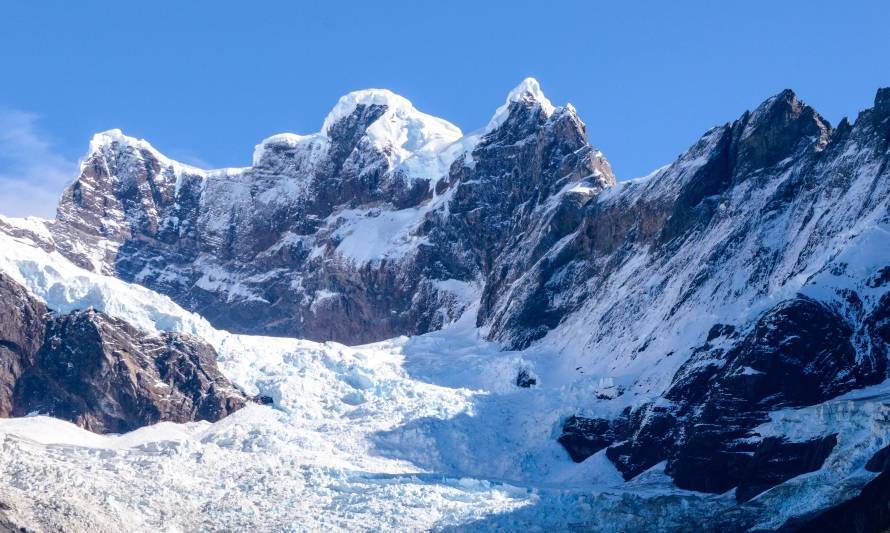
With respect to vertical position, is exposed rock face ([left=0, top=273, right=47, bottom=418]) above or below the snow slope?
above

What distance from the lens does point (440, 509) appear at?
502 ft

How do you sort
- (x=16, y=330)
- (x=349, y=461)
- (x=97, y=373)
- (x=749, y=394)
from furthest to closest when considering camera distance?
(x=16, y=330)
(x=97, y=373)
(x=349, y=461)
(x=749, y=394)

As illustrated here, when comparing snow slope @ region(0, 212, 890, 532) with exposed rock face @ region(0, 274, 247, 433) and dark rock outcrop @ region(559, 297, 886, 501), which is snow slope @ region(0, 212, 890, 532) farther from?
exposed rock face @ region(0, 274, 247, 433)

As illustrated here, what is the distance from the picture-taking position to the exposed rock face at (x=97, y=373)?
18100 centimetres

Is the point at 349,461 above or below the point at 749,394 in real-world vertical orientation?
below

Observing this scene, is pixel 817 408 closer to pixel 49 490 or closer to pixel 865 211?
pixel 865 211

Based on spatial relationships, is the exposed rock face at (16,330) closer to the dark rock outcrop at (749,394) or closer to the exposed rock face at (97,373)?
the exposed rock face at (97,373)

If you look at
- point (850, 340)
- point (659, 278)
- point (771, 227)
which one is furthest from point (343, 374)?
point (850, 340)

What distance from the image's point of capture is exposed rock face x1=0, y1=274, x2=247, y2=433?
181m

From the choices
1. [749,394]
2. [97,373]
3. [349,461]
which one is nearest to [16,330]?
[97,373]

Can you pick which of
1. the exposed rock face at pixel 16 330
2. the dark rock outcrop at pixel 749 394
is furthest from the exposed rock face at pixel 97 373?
the dark rock outcrop at pixel 749 394

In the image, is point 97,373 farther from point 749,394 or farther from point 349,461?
point 749,394

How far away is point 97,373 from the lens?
7205 inches

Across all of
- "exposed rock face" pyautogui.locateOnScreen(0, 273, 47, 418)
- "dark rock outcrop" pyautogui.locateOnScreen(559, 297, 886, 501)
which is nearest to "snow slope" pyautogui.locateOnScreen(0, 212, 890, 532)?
"dark rock outcrop" pyautogui.locateOnScreen(559, 297, 886, 501)
